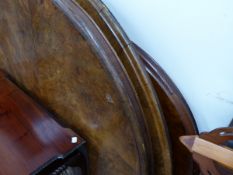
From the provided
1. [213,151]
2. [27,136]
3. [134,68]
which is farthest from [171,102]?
[27,136]

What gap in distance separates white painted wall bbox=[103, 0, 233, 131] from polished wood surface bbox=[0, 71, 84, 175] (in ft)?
1.09

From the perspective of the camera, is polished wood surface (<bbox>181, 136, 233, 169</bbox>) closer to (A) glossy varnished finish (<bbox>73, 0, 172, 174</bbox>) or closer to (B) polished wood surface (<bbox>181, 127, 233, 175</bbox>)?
(B) polished wood surface (<bbox>181, 127, 233, 175</bbox>)

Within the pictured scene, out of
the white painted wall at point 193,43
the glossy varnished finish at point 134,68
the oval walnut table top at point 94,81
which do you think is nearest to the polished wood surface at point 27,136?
the oval walnut table top at point 94,81

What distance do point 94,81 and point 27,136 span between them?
28 cm

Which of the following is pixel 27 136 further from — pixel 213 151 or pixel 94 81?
pixel 213 151

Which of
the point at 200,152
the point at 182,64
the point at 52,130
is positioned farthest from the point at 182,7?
the point at 52,130

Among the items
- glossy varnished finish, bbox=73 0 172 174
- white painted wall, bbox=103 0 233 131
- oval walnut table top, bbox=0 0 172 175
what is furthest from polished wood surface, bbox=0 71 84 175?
white painted wall, bbox=103 0 233 131

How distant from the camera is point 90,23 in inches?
25.9

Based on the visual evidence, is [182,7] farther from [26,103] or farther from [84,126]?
[26,103]

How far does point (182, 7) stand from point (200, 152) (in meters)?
0.34

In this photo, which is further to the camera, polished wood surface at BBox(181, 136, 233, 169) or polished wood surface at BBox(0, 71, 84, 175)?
polished wood surface at BBox(0, 71, 84, 175)

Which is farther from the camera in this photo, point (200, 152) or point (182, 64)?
point (182, 64)

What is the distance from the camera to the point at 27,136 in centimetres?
84

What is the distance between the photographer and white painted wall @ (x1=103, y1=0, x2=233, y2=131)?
65 cm
